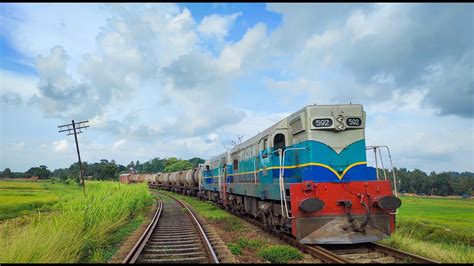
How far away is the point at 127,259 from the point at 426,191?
223ft

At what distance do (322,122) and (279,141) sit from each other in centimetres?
192

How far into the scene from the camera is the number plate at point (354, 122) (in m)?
9.74

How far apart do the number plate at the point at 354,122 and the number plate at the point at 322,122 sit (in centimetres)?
50

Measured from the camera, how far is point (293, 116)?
10688mm

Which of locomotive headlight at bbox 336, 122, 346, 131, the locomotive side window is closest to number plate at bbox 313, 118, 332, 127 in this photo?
locomotive headlight at bbox 336, 122, 346, 131

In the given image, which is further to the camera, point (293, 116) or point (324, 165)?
point (293, 116)

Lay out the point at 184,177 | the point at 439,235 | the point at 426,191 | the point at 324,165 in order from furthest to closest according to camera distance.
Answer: the point at 426,191, the point at 184,177, the point at 439,235, the point at 324,165

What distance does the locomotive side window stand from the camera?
11125 mm

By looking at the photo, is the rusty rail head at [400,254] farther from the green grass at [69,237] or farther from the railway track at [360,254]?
the green grass at [69,237]

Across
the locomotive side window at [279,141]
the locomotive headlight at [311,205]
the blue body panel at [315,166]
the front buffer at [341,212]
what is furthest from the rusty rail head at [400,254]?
the locomotive side window at [279,141]

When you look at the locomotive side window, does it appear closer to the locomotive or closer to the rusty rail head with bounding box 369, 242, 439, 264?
the locomotive

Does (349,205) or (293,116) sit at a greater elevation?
(293,116)

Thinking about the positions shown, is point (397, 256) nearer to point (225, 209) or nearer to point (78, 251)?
point (78, 251)

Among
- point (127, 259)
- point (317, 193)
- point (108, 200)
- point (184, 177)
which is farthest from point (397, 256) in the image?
point (184, 177)
